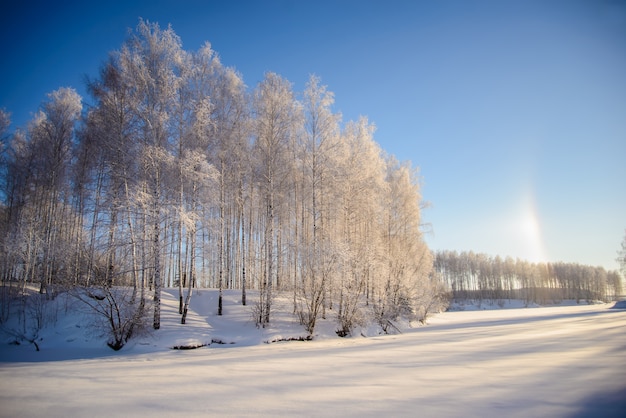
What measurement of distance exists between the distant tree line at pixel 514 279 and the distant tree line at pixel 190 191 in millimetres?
69613

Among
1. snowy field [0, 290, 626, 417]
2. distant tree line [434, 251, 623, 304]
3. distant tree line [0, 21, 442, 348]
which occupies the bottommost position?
distant tree line [434, 251, 623, 304]

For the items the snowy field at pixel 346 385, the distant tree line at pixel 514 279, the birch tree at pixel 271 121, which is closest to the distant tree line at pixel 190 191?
the birch tree at pixel 271 121

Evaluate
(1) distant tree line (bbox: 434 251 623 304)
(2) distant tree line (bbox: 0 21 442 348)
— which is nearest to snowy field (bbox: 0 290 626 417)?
(2) distant tree line (bbox: 0 21 442 348)

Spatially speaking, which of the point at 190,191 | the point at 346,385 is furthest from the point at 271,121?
the point at 346,385

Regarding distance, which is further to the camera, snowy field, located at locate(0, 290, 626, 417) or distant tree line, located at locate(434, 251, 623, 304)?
distant tree line, located at locate(434, 251, 623, 304)

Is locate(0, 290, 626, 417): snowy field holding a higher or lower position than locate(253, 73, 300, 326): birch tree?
lower

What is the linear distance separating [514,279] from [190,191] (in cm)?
10248

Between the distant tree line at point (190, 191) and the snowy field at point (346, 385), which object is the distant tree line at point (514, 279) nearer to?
the distant tree line at point (190, 191)

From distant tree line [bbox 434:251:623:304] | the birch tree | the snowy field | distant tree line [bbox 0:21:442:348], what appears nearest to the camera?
the snowy field

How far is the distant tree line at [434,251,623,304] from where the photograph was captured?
270ft

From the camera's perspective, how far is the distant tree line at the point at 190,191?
12.4 m

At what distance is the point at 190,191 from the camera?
14.0 meters

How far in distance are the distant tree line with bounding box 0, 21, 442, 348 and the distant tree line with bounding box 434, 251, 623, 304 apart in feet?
228

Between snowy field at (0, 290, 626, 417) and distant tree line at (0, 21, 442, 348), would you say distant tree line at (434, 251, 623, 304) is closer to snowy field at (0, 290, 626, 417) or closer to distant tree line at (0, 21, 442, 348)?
distant tree line at (0, 21, 442, 348)
